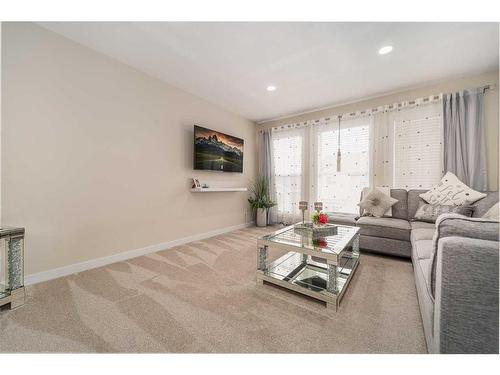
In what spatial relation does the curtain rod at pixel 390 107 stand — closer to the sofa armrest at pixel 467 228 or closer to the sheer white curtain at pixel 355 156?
the sheer white curtain at pixel 355 156

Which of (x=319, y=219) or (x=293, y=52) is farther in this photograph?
(x=293, y=52)

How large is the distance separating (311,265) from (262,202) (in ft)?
7.91

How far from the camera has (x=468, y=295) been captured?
766mm

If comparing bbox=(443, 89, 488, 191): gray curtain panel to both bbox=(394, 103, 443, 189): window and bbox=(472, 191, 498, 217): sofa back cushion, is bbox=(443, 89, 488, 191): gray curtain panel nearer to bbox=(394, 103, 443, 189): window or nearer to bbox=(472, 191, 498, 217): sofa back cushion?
bbox=(394, 103, 443, 189): window

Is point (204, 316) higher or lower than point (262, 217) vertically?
lower

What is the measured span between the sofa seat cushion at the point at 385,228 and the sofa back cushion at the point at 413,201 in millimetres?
345

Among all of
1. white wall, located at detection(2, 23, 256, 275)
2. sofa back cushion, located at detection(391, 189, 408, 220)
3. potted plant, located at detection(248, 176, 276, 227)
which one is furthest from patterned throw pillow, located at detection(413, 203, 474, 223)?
white wall, located at detection(2, 23, 256, 275)

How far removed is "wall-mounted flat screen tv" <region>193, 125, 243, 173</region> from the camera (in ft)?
10.8

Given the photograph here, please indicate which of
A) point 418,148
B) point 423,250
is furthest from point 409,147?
point 423,250

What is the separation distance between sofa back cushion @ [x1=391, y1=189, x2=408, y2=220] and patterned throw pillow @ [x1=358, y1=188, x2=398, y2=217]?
0.09m

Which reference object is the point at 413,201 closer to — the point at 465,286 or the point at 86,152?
the point at 465,286

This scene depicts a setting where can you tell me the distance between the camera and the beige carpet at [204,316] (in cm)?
114

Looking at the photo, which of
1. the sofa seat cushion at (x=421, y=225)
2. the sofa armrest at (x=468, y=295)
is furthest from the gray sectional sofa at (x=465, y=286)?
the sofa seat cushion at (x=421, y=225)

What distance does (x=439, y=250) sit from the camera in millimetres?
846
